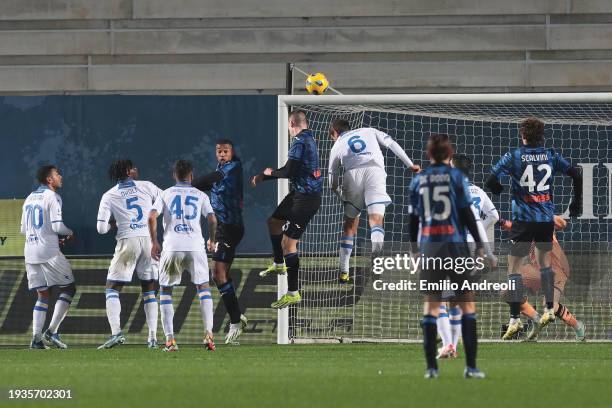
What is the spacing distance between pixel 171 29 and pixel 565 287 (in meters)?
7.54

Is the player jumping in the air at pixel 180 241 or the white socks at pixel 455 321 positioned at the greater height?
the player jumping in the air at pixel 180 241

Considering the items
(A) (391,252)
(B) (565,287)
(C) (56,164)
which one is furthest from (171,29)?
(B) (565,287)

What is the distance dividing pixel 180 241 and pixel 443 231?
4.58 m

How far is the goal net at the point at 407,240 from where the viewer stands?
13375 mm

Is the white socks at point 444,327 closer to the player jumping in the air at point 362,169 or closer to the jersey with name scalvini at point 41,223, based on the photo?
the player jumping in the air at point 362,169

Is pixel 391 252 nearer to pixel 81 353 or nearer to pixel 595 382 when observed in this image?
pixel 81 353

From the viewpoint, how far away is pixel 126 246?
1264 cm

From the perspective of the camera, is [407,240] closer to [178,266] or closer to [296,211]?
[296,211]

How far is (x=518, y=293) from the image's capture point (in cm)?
1219

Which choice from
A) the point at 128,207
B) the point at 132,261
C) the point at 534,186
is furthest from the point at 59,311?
the point at 534,186

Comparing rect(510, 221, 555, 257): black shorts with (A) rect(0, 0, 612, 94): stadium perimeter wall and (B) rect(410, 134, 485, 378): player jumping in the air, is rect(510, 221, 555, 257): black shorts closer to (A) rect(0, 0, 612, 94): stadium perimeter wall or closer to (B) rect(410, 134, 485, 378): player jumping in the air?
(B) rect(410, 134, 485, 378): player jumping in the air

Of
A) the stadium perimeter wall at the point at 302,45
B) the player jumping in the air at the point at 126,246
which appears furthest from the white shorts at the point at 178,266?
the stadium perimeter wall at the point at 302,45

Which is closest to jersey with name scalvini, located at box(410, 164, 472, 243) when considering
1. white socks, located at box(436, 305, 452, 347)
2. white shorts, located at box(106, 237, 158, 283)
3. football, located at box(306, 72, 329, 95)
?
white socks, located at box(436, 305, 452, 347)

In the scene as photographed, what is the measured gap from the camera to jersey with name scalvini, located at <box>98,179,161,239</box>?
12.6 metres
